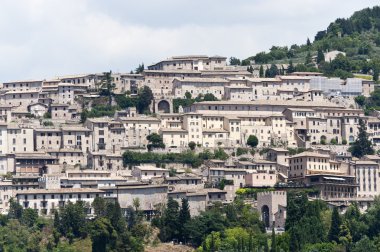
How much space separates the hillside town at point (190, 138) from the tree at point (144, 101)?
2.38 ft

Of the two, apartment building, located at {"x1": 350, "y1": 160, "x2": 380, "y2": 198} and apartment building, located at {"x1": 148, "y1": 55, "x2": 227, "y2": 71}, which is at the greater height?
apartment building, located at {"x1": 148, "y1": 55, "x2": 227, "y2": 71}

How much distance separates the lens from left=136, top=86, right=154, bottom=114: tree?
4727 inches

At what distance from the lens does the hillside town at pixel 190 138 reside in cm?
10188

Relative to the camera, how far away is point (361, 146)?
114m

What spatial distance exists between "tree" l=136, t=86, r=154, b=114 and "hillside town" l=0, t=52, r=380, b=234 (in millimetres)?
726

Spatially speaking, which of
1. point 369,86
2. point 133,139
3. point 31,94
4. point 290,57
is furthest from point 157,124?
point 290,57

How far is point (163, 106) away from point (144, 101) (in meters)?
2.13

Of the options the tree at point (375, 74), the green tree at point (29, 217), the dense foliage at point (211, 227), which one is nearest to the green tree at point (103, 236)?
the dense foliage at point (211, 227)

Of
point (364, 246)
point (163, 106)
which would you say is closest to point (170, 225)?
point (364, 246)

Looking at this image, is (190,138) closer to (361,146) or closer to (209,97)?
(209,97)

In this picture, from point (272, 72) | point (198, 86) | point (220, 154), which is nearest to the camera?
point (220, 154)

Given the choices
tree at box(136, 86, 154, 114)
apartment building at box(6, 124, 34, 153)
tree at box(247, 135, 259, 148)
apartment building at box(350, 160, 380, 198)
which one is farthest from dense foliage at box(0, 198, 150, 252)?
tree at box(136, 86, 154, 114)

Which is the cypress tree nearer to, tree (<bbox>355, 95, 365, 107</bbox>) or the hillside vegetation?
tree (<bbox>355, 95, 365, 107</bbox>)

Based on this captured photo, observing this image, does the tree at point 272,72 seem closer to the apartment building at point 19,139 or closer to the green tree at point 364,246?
the apartment building at point 19,139
